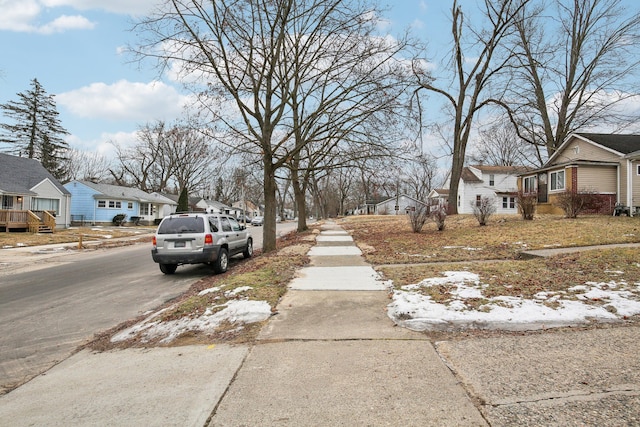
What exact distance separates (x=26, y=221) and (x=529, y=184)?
36885mm

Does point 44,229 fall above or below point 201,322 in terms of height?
above

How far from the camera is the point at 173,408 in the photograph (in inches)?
113

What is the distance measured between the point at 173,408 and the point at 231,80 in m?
11.0

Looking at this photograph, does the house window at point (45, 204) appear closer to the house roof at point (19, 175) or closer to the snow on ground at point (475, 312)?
the house roof at point (19, 175)

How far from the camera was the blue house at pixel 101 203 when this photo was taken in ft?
122

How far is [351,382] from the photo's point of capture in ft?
10.3

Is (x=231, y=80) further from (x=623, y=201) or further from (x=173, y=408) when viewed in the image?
(x=623, y=201)

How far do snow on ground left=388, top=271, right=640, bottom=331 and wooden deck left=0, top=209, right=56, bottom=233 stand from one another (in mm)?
29230

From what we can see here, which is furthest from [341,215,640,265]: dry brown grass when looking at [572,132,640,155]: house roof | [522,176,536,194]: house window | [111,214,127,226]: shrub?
[111,214,127,226]: shrub

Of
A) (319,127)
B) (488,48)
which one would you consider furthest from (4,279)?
(488,48)

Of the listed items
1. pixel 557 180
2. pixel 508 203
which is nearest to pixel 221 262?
pixel 557 180

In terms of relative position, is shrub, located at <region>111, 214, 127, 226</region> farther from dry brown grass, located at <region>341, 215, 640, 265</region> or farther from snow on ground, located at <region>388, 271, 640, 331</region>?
snow on ground, located at <region>388, 271, 640, 331</region>

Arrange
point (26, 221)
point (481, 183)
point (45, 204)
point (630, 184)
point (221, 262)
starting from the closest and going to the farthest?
point (221, 262) → point (630, 184) → point (26, 221) → point (45, 204) → point (481, 183)

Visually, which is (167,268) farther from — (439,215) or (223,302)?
(439,215)
